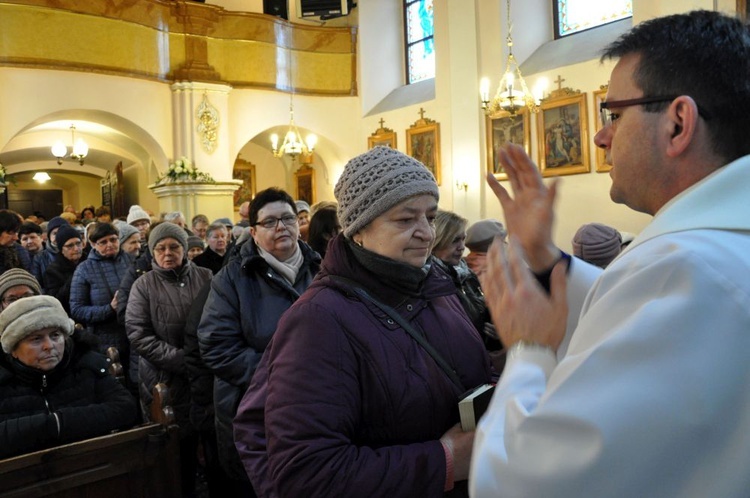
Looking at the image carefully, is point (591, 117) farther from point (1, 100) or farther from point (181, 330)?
point (1, 100)

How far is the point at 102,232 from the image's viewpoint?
5387mm

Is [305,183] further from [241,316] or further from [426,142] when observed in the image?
[241,316]

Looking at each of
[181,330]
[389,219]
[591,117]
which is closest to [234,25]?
[591,117]

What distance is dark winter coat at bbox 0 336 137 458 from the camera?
2.79 meters

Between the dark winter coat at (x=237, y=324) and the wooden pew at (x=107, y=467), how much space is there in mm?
244

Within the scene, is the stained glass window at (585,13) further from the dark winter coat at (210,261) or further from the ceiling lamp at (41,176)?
the ceiling lamp at (41,176)

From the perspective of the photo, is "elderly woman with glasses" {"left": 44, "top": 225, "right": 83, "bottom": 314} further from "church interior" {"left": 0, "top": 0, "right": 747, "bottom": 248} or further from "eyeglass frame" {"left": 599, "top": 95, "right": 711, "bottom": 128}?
"church interior" {"left": 0, "top": 0, "right": 747, "bottom": 248}

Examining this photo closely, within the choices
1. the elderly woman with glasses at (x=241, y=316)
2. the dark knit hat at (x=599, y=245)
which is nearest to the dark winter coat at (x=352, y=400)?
the elderly woman with glasses at (x=241, y=316)

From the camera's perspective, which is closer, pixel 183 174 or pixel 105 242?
pixel 105 242

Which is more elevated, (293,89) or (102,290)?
(293,89)

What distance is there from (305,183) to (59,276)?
12.1 m

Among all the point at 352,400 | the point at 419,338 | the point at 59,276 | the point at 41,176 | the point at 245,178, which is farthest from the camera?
the point at 41,176

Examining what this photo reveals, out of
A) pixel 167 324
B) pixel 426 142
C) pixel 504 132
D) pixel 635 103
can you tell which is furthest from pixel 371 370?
pixel 426 142

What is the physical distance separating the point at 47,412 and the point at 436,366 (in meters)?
2.02
